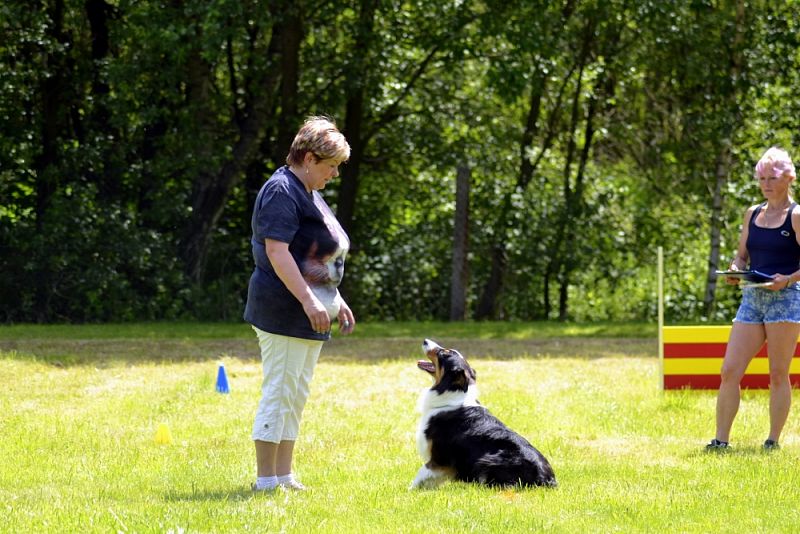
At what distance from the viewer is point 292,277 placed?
562cm

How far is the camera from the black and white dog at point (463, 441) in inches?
239

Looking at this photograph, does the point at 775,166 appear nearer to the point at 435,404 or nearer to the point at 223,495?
the point at 435,404

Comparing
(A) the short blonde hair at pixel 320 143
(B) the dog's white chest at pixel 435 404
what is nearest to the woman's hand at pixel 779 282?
(B) the dog's white chest at pixel 435 404

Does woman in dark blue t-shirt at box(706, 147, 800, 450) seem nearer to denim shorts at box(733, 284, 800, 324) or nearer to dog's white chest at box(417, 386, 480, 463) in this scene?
denim shorts at box(733, 284, 800, 324)

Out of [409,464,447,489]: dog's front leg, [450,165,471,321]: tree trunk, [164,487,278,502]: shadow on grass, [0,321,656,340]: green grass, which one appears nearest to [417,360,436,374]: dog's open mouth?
[409,464,447,489]: dog's front leg

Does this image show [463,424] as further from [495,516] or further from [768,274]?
[768,274]

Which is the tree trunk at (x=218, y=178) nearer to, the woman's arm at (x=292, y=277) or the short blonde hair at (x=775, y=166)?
the short blonde hair at (x=775, y=166)

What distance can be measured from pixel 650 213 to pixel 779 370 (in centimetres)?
1273

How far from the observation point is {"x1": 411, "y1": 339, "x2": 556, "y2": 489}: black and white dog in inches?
239

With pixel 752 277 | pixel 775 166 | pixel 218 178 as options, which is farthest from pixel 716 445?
pixel 218 178

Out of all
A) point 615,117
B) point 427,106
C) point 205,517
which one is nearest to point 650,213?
point 615,117

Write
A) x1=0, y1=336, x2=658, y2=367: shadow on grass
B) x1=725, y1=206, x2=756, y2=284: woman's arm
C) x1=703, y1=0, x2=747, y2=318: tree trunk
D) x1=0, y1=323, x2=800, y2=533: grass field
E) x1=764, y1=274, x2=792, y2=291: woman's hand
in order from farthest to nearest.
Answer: x1=703, y1=0, x2=747, y2=318: tree trunk → x1=0, y1=336, x2=658, y2=367: shadow on grass → x1=725, y1=206, x2=756, y2=284: woman's arm → x1=764, y1=274, x2=792, y2=291: woman's hand → x1=0, y1=323, x2=800, y2=533: grass field

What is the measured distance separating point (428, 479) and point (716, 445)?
→ 239cm

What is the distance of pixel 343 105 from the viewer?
62.1 feet
